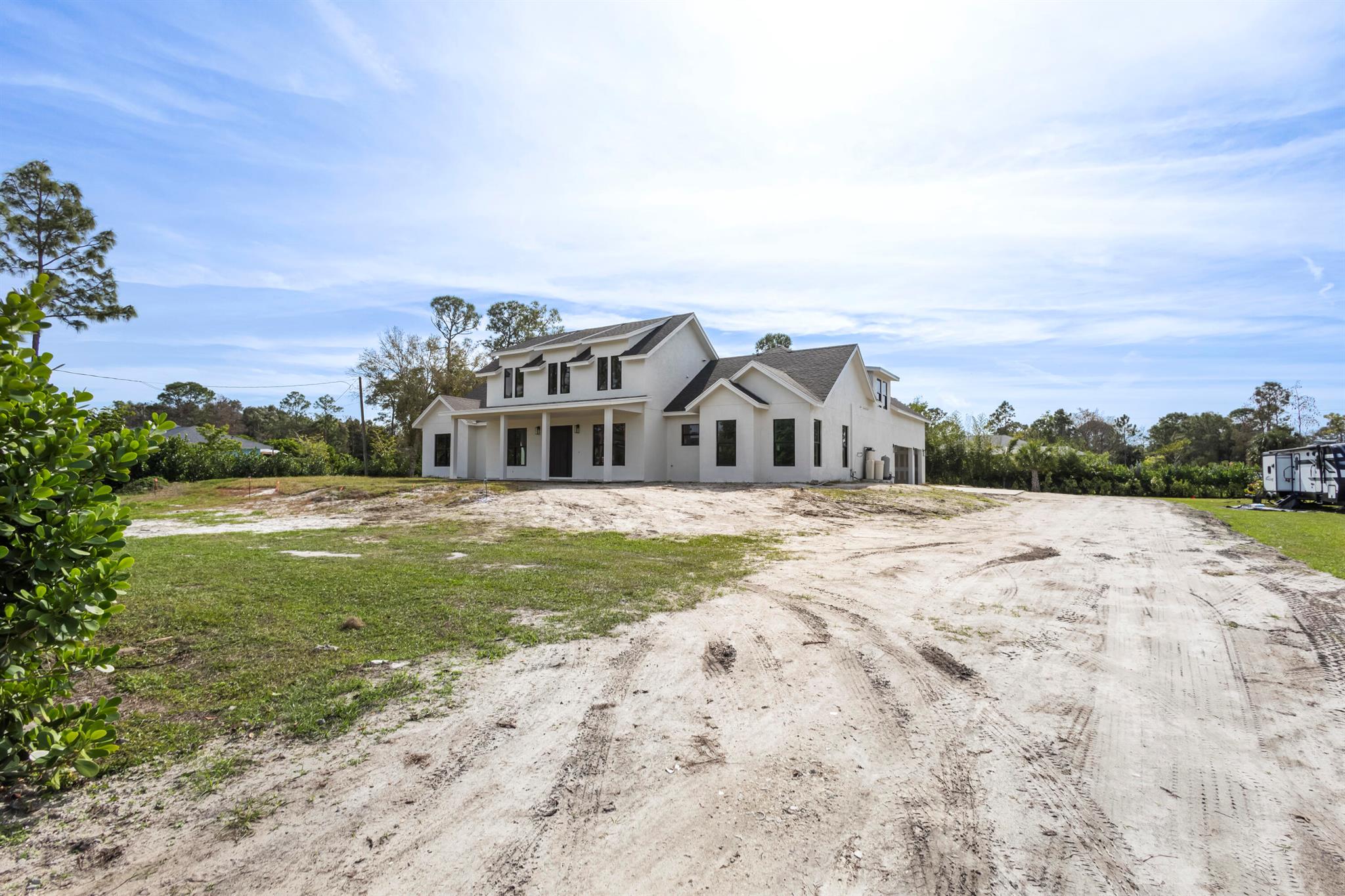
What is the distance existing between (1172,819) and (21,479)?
5.35m

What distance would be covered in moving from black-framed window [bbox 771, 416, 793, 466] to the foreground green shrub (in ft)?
70.8

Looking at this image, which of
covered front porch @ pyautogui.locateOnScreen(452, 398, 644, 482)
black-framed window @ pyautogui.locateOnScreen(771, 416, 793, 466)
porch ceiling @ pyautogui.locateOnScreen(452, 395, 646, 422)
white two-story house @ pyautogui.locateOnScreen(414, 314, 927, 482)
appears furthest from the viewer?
covered front porch @ pyautogui.locateOnScreen(452, 398, 644, 482)

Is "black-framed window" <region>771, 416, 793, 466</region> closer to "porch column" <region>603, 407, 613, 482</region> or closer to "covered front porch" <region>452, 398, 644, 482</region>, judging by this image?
"covered front porch" <region>452, 398, 644, 482</region>

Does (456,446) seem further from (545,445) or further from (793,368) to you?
(793,368)

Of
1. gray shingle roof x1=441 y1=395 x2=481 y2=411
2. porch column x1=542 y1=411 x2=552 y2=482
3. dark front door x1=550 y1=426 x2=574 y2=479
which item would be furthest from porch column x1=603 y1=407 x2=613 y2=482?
gray shingle roof x1=441 y1=395 x2=481 y2=411

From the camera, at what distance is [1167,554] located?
34.2ft

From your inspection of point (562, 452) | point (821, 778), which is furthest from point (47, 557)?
point (562, 452)

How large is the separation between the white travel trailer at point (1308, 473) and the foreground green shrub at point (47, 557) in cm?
2950

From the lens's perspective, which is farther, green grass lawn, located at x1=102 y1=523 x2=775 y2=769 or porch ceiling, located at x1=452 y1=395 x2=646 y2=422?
porch ceiling, located at x1=452 y1=395 x2=646 y2=422

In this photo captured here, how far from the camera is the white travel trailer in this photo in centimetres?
2047

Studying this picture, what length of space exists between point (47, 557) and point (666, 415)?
23.5m

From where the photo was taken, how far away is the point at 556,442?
2855cm

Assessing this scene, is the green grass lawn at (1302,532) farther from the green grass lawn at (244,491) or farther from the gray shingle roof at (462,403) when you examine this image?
the gray shingle roof at (462,403)

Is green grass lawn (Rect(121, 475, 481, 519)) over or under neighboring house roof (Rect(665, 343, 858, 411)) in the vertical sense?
under
